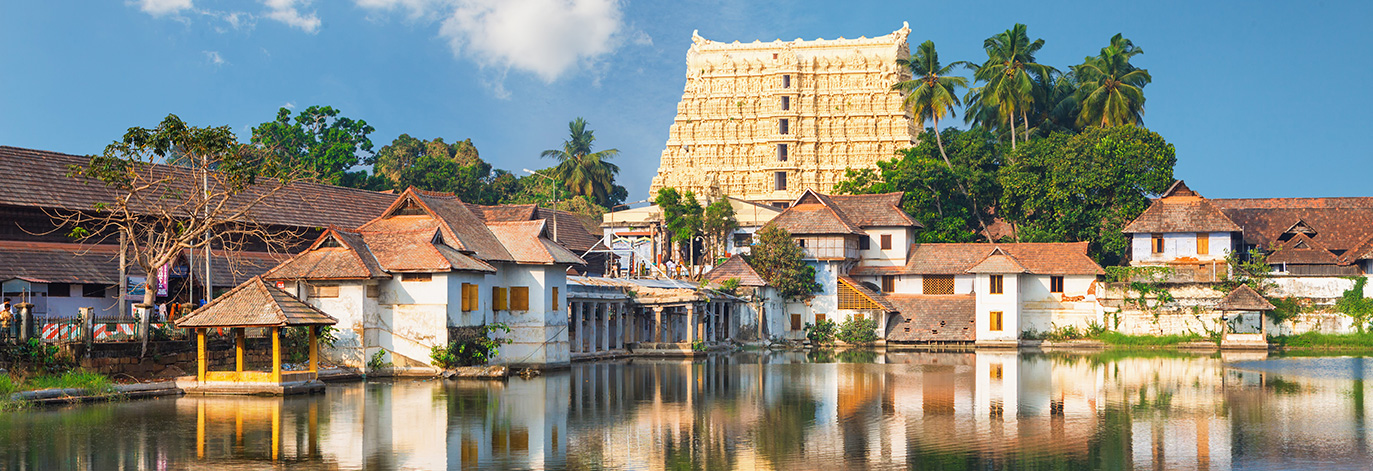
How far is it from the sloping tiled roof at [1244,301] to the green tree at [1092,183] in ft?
28.0

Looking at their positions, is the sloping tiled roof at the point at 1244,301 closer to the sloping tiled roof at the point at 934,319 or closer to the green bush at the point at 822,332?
the sloping tiled roof at the point at 934,319

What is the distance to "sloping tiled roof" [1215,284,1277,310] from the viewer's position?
59.3 meters

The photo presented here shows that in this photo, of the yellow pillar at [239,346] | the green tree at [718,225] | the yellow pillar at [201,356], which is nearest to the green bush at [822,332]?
the green tree at [718,225]

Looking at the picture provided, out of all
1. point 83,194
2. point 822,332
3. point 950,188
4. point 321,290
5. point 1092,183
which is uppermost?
point 950,188

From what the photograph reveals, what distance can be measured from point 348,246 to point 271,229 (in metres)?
9.94

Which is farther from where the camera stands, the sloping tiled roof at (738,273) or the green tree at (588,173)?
the green tree at (588,173)

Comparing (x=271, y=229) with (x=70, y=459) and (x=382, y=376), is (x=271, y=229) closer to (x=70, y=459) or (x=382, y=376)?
(x=382, y=376)

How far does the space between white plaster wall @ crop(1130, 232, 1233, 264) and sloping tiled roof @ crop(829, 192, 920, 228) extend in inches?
436

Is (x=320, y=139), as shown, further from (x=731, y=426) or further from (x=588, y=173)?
(x=731, y=426)

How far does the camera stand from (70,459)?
20.4 meters

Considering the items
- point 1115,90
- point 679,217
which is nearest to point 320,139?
point 679,217

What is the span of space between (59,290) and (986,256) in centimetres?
4288

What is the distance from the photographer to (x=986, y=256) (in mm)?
65188

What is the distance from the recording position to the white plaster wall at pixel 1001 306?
63000 mm
